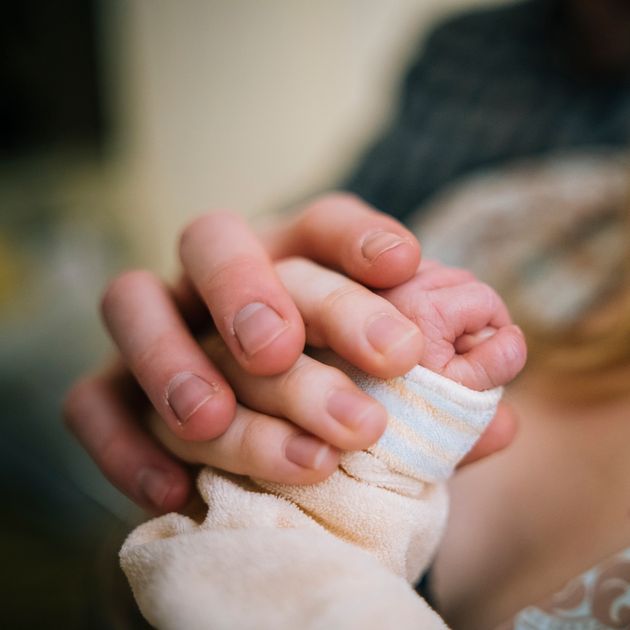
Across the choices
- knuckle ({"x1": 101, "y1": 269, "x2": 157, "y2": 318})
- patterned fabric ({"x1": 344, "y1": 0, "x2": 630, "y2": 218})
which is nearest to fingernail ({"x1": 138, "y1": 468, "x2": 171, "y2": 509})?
knuckle ({"x1": 101, "y1": 269, "x2": 157, "y2": 318})

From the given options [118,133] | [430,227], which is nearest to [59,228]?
[118,133]

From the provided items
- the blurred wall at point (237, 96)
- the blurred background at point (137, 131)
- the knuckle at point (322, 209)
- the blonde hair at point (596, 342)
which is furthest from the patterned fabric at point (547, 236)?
the blurred wall at point (237, 96)

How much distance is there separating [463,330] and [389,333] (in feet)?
0.15

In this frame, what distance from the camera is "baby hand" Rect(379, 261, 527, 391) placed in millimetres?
265

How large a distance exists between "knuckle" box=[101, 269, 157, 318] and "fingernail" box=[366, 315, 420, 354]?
180 mm

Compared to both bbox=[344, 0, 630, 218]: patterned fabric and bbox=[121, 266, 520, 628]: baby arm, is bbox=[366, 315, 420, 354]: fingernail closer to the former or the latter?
bbox=[121, 266, 520, 628]: baby arm

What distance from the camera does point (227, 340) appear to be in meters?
0.29

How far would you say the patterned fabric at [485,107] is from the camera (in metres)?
0.79

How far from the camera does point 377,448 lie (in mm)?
264

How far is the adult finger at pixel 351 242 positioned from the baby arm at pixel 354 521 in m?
0.01

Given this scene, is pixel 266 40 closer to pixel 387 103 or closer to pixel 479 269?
pixel 387 103

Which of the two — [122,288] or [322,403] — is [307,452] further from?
[122,288]

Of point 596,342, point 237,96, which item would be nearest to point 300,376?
point 596,342

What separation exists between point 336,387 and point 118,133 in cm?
149
